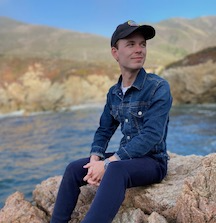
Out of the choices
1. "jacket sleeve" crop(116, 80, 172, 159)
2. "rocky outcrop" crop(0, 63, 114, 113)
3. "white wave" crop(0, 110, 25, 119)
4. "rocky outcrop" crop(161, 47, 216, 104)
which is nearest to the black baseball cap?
"jacket sleeve" crop(116, 80, 172, 159)

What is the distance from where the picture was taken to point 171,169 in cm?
518

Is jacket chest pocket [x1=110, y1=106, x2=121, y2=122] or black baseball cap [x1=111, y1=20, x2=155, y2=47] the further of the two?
jacket chest pocket [x1=110, y1=106, x2=121, y2=122]

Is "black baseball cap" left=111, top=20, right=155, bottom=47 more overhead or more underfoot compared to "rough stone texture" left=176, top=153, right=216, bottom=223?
more overhead

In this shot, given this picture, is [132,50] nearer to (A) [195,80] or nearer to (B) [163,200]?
(B) [163,200]

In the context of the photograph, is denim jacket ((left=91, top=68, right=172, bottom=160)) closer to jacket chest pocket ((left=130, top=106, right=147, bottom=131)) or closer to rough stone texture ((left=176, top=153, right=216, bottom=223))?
jacket chest pocket ((left=130, top=106, right=147, bottom=131))

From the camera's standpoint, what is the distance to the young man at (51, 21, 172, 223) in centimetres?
398

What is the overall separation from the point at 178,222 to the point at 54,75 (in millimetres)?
54277

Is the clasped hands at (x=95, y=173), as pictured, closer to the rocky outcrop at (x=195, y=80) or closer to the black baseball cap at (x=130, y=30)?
the black baseball cap at (x=130, y=30)

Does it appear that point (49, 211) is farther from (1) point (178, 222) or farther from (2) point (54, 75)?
(2) point (54, 75)

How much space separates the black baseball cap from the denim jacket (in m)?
0.49

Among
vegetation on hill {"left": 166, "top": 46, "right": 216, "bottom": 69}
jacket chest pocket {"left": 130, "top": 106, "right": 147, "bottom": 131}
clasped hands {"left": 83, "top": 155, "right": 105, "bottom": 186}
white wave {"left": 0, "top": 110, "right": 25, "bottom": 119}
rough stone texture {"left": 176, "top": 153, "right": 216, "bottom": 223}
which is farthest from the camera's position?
white wave {"left": 0, "top": 110, "right": 25, "bottom": 119}

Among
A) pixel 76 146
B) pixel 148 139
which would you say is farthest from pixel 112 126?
pixel 76 146

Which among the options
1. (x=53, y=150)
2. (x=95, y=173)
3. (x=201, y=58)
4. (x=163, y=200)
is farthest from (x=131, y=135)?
(x=201, y=58)

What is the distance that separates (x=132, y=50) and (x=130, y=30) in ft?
0.87
